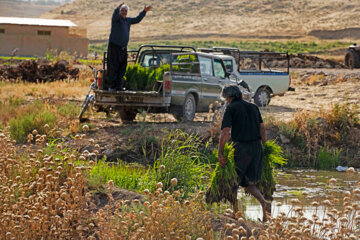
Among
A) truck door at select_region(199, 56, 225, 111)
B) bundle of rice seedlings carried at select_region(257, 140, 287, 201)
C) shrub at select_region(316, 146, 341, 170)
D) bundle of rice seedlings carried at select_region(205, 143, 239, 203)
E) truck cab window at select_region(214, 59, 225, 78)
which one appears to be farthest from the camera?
truck cab window at select_region(214, 59, 225, 78)

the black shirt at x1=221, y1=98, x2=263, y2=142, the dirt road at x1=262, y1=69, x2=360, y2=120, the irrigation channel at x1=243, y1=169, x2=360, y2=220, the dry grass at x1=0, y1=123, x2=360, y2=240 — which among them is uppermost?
the black shirt at x1=221, y1=98, x2=263, y2=142

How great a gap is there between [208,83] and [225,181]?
8.55m

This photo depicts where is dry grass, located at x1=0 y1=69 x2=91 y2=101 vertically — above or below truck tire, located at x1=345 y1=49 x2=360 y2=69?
below

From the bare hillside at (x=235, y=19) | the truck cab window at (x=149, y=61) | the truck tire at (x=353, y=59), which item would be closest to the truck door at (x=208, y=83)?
the truck cab window at (x=149, y=61)

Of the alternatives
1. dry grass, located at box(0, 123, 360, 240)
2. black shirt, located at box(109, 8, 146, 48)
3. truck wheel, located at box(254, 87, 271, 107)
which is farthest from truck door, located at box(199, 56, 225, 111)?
dry grass, located at box(0, 123, 360, 240)

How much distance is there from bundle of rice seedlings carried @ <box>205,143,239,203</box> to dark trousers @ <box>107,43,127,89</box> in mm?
7200

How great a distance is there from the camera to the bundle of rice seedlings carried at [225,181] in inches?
330

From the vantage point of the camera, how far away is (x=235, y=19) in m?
117

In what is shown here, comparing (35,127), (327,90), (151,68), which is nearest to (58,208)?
(35,127)

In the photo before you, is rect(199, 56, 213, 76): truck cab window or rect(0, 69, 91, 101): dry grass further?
rect(0, 69, 91, 101): dry grass

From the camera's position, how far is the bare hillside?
340 ft

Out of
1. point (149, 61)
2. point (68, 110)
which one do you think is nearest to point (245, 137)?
point (149, 61)

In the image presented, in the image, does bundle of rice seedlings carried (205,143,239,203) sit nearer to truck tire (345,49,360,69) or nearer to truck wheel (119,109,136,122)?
truck wheel (119,109,136,122)

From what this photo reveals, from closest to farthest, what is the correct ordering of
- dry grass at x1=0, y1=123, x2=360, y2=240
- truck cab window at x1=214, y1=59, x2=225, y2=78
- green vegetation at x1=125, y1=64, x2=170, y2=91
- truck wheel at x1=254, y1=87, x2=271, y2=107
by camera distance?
dry grass at x1=0, y1=123, x2=360, y2=240 → green vegetation at x1=125, y1=64, x2=170, y2=91 → truck cab window at x1=214, y1=59, x2=225, y2=78 → truck wheel at x1=254, y1=87, x2=271, y2=107
